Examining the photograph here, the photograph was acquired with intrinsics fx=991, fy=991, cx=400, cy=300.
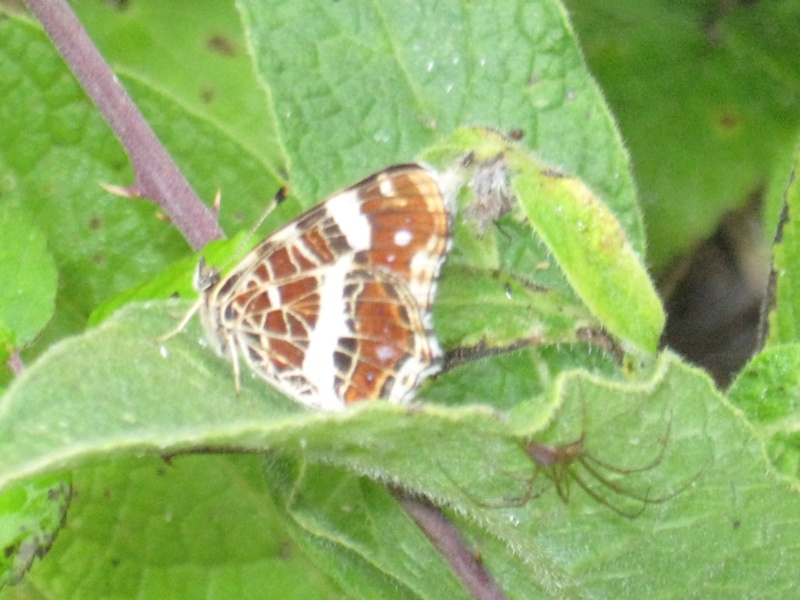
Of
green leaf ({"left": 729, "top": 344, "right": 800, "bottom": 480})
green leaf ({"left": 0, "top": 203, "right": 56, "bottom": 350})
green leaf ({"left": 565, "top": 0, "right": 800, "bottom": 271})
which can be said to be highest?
green leaf ({"left": 0, "top": 203, "right": 56, "bottom": 350})

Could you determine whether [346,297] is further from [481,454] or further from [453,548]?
[481,454]

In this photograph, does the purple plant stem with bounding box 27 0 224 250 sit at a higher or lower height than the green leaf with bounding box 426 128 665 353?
higher

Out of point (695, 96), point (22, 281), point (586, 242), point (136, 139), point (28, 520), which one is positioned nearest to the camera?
point (586, 242)

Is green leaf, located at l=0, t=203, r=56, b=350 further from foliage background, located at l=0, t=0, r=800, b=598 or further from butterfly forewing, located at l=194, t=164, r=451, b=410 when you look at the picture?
butterfly forewing, located at l=194, t=164, r=451, b=410

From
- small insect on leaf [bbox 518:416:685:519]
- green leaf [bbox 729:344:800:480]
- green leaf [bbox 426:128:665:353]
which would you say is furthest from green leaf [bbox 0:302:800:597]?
green leaf [bbox 426:128:665:353]

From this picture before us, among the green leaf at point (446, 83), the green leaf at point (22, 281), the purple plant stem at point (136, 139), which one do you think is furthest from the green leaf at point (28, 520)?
the green leaf at point (446, 83)

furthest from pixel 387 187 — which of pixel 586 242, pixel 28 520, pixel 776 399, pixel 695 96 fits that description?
pixel 695 96
